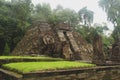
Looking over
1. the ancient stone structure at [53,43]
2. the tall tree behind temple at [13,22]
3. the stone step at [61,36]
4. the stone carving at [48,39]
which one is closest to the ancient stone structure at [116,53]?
the ancient stone structure at [53,43]

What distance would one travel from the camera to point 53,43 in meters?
16.2

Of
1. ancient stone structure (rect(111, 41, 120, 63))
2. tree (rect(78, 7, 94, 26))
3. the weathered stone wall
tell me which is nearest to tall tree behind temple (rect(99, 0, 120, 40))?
tree (rect(78, 7, 94, 26))

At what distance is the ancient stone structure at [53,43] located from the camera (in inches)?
602

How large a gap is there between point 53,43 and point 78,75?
882 centimetres

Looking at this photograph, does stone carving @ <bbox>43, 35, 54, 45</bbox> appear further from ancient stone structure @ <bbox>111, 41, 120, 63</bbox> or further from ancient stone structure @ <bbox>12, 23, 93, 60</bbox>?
ancient stone structure @ <bbox>111, 41, 120, 63</bbox>

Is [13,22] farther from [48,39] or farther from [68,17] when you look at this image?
[48,39]

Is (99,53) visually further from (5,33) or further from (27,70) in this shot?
(5,33)

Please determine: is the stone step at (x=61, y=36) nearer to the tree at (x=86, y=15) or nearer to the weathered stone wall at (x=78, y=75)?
the weathered stone wall at (x=78, y=75)

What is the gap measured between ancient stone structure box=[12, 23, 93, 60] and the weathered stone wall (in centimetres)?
588

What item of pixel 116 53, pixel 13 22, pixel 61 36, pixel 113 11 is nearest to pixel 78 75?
pixel 116 53

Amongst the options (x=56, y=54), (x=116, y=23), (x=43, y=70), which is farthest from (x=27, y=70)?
(x=116, y=23)

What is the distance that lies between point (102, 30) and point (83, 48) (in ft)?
63.5

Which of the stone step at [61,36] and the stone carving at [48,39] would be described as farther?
the stone step at [61,36]

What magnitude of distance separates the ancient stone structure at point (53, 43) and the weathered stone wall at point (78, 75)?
5.88 metres
